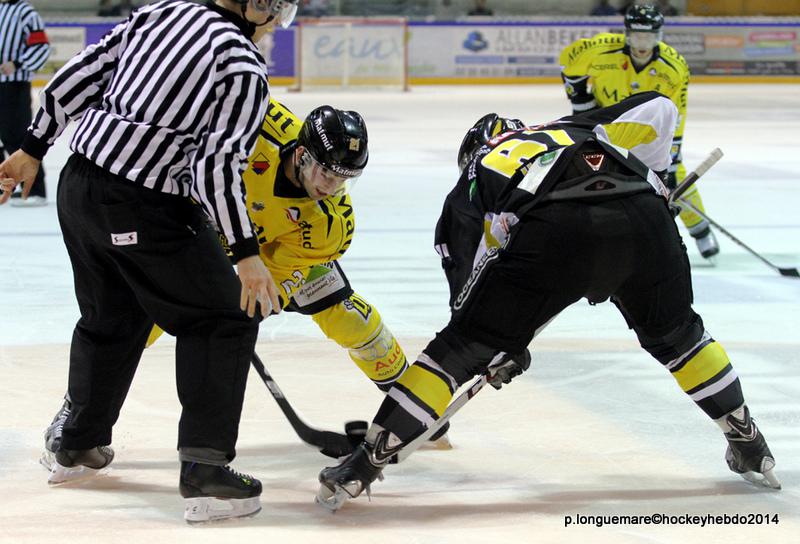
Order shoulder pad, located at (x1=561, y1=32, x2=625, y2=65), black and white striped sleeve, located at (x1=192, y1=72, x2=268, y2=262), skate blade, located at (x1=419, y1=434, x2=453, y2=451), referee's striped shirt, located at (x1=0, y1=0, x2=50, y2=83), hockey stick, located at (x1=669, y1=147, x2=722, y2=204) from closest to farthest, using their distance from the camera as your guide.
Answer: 1. black and white striped sleeve, located at (x1=192, y1=72, x2=268, y2=262)
2. skate blade, located at (x1=419, y1=434, x2=453, y2=451)
3. hockey stick, located at (x1=669, y1=147, x2=722, y2=204)
4. shoulder pad, located at (x1=561, y1=32, x2=625, y2=65)
5. referee's striped shirt, located at (x1=0, y1=0, x2=50, y2=83)

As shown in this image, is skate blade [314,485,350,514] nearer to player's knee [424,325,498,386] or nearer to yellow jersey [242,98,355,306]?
player's knee [424,325,498,386]

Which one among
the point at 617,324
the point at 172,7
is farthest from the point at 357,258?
the point at 172,7

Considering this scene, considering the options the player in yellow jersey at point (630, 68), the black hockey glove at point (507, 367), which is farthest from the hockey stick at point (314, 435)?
the player in yellow jersey at point (630, 68)

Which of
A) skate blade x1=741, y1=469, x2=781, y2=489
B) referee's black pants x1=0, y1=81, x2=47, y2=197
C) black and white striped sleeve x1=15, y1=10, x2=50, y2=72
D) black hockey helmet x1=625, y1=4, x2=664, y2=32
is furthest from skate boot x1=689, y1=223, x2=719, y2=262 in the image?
black and white striped sleeve x1=15, y1=10, x2=50, y2=72

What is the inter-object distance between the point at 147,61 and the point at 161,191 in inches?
10.6

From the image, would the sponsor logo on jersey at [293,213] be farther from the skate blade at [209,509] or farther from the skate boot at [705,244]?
the skate boot at [705,244]

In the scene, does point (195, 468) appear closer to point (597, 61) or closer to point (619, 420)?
point (619, 420)

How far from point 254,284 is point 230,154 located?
0.27 meters

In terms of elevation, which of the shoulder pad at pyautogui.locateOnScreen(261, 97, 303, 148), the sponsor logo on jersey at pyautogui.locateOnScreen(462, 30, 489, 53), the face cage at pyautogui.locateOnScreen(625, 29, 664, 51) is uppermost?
the shoulder pad at pyautogui.locateOnScreen(261, 97, 303, 148)

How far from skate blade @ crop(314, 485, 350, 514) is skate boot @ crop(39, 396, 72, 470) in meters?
0.67

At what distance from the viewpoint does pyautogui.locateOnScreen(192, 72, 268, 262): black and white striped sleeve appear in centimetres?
245

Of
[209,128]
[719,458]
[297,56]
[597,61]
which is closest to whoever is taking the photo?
[209,128]

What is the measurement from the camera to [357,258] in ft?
19.5

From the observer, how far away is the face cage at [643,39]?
6367 mm
